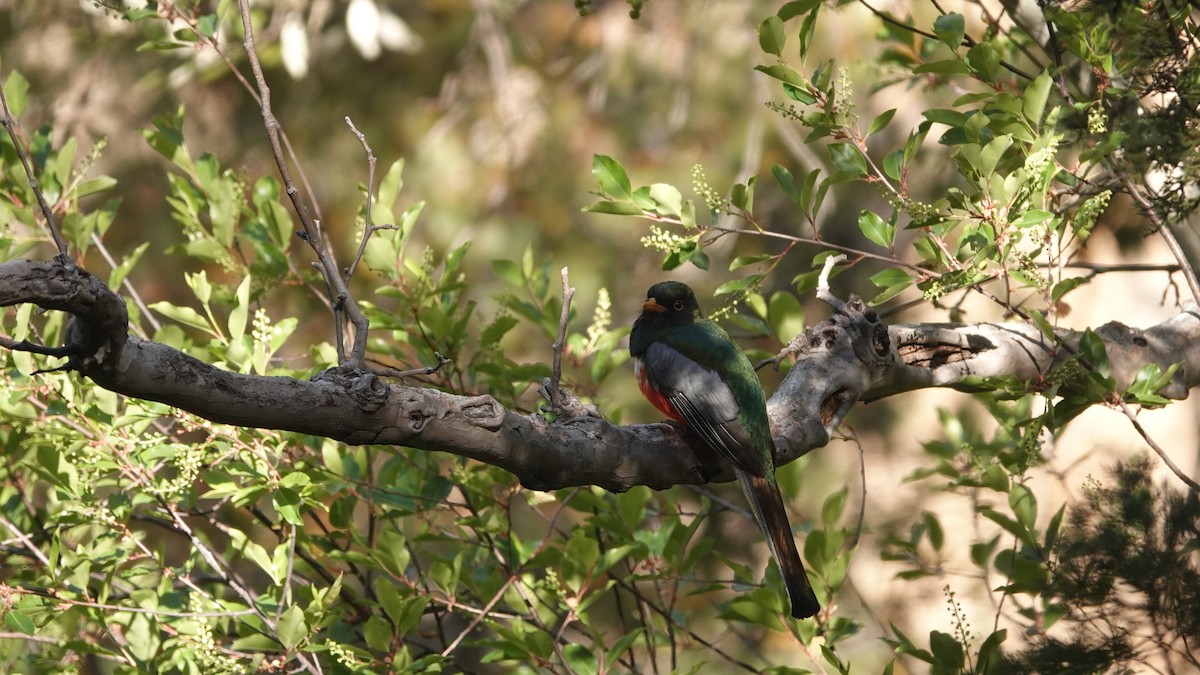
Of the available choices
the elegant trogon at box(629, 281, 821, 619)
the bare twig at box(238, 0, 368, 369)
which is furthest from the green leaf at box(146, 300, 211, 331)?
the elegant trogon at box(629, 281, 821, 619)

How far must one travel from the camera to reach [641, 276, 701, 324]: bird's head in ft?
12.6

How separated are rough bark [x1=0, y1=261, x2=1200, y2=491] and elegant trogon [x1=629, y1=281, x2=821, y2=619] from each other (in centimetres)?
8

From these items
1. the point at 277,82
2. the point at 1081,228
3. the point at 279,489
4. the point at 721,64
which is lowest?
the point at 279,489

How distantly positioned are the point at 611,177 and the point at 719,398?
64 centimetres

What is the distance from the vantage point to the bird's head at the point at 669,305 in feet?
12.6

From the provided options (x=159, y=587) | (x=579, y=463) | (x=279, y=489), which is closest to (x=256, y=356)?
(x=279, y=489)

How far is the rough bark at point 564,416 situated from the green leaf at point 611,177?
1.98 ft

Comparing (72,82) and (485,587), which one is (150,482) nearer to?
(485,587)

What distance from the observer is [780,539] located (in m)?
3.19

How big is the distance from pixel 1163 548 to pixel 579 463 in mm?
1137

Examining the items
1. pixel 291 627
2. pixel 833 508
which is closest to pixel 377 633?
pixel 291 627

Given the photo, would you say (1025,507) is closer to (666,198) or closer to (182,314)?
(666,198)

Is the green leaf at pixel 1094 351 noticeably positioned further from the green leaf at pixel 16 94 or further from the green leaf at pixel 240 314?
the green leaf at pixel 16 94

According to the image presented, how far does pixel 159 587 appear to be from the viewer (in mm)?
3430
